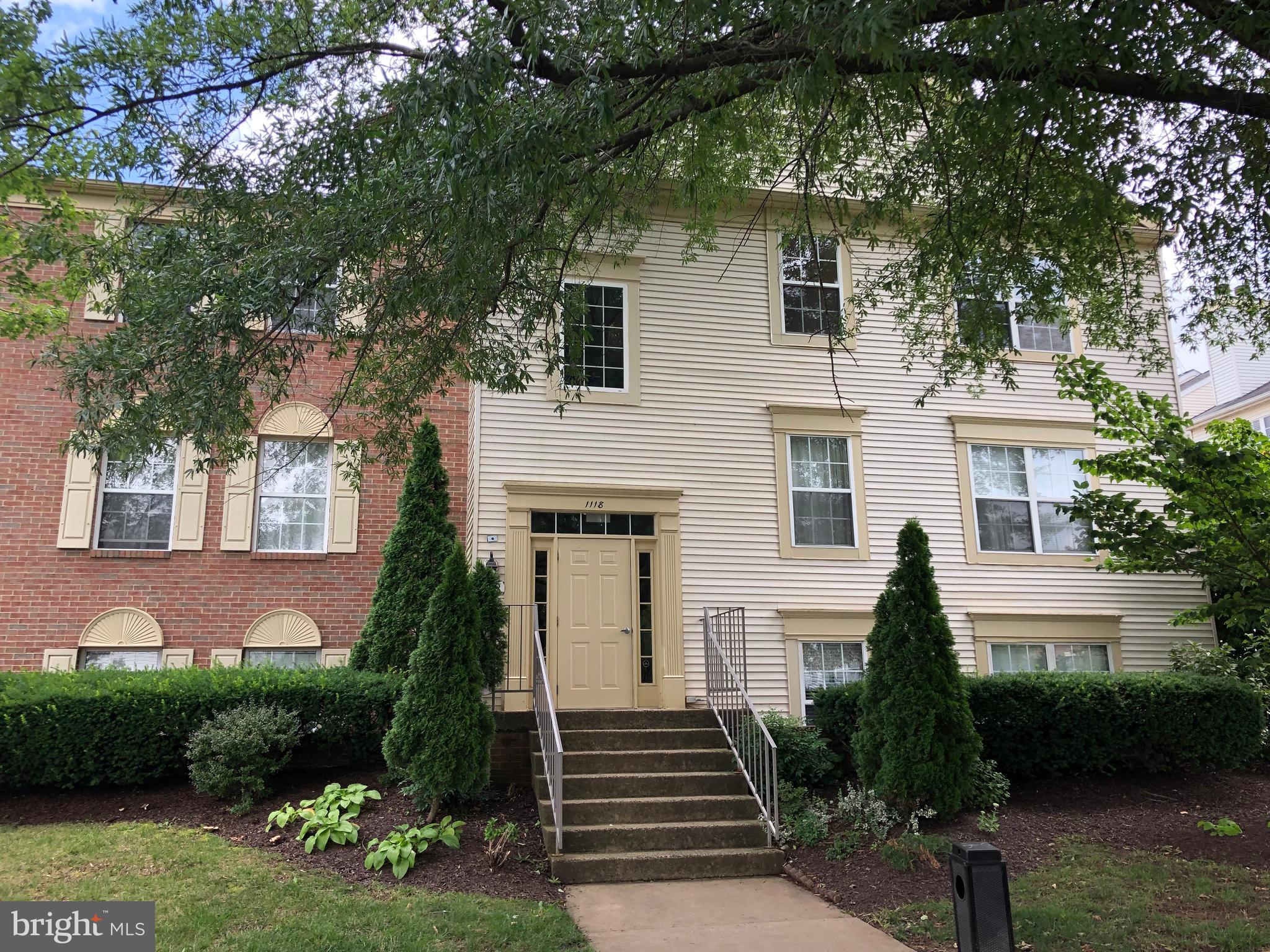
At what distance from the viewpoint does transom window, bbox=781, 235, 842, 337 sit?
1263cm

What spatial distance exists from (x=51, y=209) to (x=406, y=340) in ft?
13.1

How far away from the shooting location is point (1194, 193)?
7172 mm

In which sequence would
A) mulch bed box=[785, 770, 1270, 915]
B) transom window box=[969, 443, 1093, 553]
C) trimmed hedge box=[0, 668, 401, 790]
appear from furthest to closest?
transom window box=[969, 443, 1093, 553]
trimmed hedge box=[0, 668, 401, 790]
mulch bed box=[785, 770, 1270, 915]

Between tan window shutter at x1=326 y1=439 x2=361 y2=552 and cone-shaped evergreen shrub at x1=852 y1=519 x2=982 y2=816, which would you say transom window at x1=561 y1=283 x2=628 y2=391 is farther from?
cone-shaped evergreen shrub at x1=852 y1=519 x2=982 y2=816

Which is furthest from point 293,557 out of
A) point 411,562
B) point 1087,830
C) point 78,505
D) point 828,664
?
point 1087,830

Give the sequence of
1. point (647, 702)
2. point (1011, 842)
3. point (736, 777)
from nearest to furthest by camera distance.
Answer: point (1011, 842) → point (736, 777) → point (647, 702)

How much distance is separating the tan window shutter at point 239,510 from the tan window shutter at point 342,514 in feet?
3.33

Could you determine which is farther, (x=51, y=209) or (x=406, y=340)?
(x=51, y=209)

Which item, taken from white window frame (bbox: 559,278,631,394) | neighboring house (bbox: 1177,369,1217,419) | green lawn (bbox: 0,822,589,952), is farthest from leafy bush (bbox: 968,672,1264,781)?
neighboring house (bbox: 1177,369,1217,419)

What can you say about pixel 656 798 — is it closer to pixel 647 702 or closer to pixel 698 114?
pixel 647 702

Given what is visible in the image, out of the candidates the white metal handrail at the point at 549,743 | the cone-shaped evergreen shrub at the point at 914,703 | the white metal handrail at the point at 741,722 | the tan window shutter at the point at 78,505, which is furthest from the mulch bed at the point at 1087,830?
the tan window shutter at the point at 78,505

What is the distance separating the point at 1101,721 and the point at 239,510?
10.9 metres

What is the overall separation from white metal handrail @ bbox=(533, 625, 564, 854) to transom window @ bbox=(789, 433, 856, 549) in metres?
4.03

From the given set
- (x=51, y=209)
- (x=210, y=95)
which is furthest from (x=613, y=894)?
(x=51, y=209)
